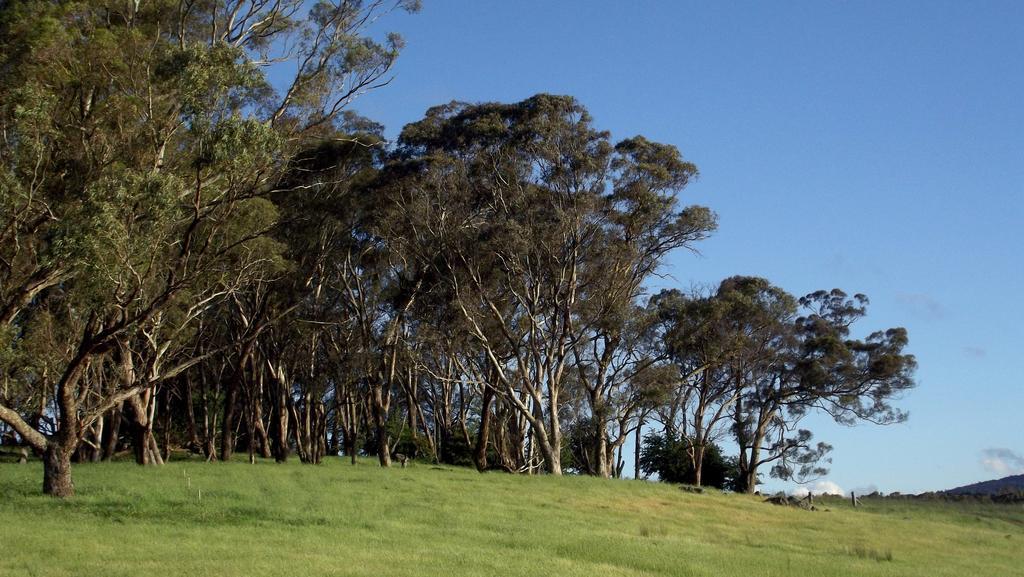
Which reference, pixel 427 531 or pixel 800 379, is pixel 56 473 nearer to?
pixel 427 531

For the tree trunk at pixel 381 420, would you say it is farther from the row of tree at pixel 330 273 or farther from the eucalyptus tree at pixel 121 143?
the eucalyptus tree at pixel 121 143

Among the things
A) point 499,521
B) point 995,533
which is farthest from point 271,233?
point 995,533

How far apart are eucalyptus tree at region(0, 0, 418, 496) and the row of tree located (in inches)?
2.9

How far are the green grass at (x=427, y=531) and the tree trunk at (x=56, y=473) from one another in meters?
0.34

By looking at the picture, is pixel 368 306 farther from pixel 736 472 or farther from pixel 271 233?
pixel 736 472

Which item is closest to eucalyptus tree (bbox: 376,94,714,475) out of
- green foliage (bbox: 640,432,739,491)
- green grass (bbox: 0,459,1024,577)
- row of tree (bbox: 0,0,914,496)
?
row of tree (bbox: 0,0,914,496)

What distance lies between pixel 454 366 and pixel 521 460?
5.37 m

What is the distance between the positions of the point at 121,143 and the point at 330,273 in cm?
1710

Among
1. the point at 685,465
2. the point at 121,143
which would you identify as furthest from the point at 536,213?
the point at 685,465

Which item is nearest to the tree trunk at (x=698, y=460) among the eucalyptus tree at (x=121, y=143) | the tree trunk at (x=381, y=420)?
the tree trunk at (x=381, y=420)

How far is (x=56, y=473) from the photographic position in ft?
73.6

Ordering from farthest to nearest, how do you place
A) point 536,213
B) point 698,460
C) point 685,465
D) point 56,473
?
point 685,465 < point 698,460 < point 536,213 < point 56,473

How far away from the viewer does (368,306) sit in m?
43.7

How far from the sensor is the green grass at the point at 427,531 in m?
15.7
